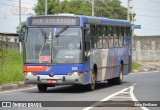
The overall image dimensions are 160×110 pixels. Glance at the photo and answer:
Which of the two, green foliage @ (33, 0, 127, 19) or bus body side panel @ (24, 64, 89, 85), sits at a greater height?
green foliage @ (33, 0, 127, 19)

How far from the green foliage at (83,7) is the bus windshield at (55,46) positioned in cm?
5314

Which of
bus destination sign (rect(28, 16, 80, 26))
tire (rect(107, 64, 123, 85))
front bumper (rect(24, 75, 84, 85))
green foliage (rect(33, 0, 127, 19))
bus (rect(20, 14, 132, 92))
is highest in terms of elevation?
green foliage (rect(33, 0, 127, 19))

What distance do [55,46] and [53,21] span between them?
3.40ft

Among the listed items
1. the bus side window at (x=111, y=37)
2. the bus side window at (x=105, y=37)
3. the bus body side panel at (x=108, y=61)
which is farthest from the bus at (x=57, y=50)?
the bus side window at (x=111, y=37)

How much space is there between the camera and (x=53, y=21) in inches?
892

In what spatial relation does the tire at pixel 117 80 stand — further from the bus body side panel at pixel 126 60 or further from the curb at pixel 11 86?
the curb at pixel 11 86

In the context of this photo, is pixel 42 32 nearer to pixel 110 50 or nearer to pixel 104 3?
pixel 110 50

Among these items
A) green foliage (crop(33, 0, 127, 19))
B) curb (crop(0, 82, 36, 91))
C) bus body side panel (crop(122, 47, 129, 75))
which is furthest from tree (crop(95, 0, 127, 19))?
curb (crop(0, 82, 36, 91))

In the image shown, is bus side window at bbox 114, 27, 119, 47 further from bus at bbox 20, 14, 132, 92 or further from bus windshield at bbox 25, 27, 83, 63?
bus windshield at bbox 25, 27, 83, 63

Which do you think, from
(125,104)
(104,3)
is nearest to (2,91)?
(125,104)

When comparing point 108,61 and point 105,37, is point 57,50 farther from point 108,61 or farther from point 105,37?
point 108,61

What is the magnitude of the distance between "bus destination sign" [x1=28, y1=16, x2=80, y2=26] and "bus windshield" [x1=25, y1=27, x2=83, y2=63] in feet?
0.77

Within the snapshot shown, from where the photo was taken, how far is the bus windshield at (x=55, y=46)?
875 inches

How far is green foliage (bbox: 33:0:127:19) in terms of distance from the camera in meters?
77.8
